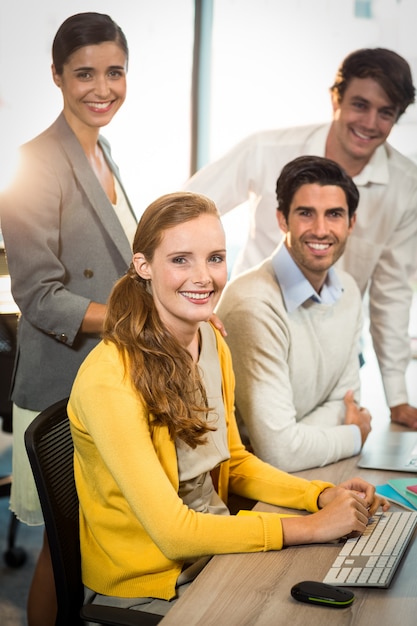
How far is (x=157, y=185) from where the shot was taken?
8.60ft

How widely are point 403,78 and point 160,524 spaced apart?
1945 mm

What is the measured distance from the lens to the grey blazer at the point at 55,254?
203 cm

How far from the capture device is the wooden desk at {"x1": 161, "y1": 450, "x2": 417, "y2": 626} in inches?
48.2

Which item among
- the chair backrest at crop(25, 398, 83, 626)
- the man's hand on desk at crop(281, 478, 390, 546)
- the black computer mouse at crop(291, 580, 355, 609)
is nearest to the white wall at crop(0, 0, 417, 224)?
the chair backrest at crop(25, 398, 83, 626)

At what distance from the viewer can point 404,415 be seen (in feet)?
8.07

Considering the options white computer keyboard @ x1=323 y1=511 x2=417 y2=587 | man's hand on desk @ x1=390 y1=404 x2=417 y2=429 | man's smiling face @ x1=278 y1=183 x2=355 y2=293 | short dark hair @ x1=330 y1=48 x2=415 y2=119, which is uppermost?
short dark hair @ x1=330 y1=48 x2=415 y2=119

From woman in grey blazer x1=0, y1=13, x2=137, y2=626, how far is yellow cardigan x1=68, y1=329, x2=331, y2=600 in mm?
546

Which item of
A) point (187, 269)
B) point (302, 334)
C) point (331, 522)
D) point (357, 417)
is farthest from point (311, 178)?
point (331, 522)

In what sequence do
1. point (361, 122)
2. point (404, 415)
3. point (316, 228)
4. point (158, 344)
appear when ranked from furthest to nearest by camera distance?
point (361, 122), point (404, 415), point (316, 228), point (158, 344)

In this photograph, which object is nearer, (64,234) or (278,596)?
(278,596)

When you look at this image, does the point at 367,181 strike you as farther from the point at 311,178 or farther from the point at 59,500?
the point at 59,500

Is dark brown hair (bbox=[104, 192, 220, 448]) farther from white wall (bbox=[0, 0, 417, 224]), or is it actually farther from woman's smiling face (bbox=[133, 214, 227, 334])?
white wall (bbox=[0, 0, 417, 224])

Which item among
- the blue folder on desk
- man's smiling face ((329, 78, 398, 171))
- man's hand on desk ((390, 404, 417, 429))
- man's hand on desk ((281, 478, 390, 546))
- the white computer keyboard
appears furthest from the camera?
man's smiling face ((329, 78, 398, 171))

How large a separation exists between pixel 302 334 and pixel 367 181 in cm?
88
